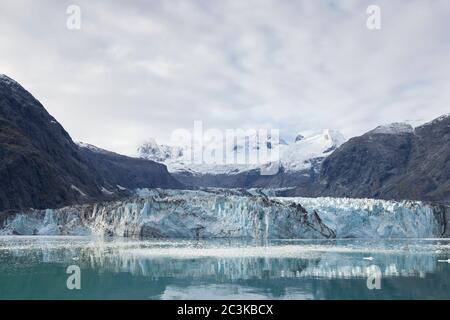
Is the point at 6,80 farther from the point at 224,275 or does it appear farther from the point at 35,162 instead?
the point at 224,275

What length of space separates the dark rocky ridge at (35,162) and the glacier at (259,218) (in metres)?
46.8

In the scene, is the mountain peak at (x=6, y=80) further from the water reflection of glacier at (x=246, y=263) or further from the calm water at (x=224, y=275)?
the calm water at (x=224, y=275)

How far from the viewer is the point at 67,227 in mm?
72312

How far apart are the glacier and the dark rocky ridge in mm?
46768

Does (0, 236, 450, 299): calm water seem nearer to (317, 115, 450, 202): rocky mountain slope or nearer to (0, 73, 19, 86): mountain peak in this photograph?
(0, 73, 19, 86): mountain peak

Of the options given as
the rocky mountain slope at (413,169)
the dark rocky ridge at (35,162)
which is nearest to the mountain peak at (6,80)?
Answer: the dark rocky ridge at (35,162)

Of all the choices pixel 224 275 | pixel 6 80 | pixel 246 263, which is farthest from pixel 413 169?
pixel 224 275

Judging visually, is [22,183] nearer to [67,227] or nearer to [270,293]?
[67,227]

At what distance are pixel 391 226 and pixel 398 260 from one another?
32943mm

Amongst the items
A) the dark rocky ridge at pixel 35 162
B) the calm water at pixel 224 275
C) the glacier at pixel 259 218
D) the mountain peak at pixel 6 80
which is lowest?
the calm water at pixel 224 275

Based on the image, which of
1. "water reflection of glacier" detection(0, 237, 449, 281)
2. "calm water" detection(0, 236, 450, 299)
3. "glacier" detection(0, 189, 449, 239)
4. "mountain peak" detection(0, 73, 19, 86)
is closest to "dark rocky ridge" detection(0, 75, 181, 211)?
"mountain peak" detection(0, 73, 19, 86)

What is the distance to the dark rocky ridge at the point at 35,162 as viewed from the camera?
11269cm
